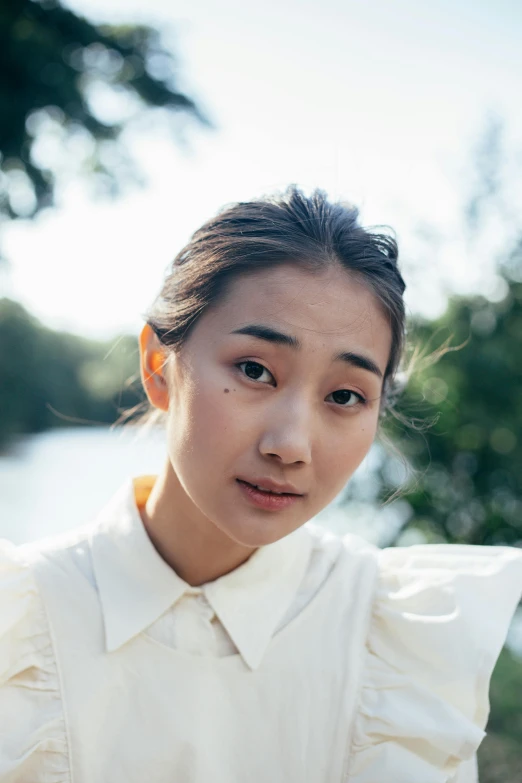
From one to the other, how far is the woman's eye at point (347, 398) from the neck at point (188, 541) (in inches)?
14.5

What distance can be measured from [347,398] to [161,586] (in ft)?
1.74

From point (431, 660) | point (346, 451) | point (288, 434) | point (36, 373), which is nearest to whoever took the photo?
point (288, 434)

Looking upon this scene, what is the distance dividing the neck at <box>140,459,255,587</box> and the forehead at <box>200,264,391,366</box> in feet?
1.24

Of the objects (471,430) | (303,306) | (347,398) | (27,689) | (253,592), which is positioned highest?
(471,430)

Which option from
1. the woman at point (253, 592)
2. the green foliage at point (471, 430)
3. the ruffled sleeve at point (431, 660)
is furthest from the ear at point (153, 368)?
the green foliage at point (471, 430)

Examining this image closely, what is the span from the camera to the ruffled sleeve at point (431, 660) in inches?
53.8

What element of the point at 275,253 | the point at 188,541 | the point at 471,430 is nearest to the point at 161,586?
the point at 188,541

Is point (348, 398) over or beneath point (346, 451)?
over

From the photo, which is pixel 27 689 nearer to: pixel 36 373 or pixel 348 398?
pixel 348 398

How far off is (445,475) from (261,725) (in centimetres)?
238

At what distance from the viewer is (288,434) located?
1.23 m

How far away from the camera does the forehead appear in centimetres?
128

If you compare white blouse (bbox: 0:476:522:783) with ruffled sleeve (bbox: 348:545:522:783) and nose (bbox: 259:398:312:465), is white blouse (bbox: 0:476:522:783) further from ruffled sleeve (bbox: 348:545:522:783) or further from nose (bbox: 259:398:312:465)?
nose (bbox: 259:398:312:465)

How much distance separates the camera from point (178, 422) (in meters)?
1.36
